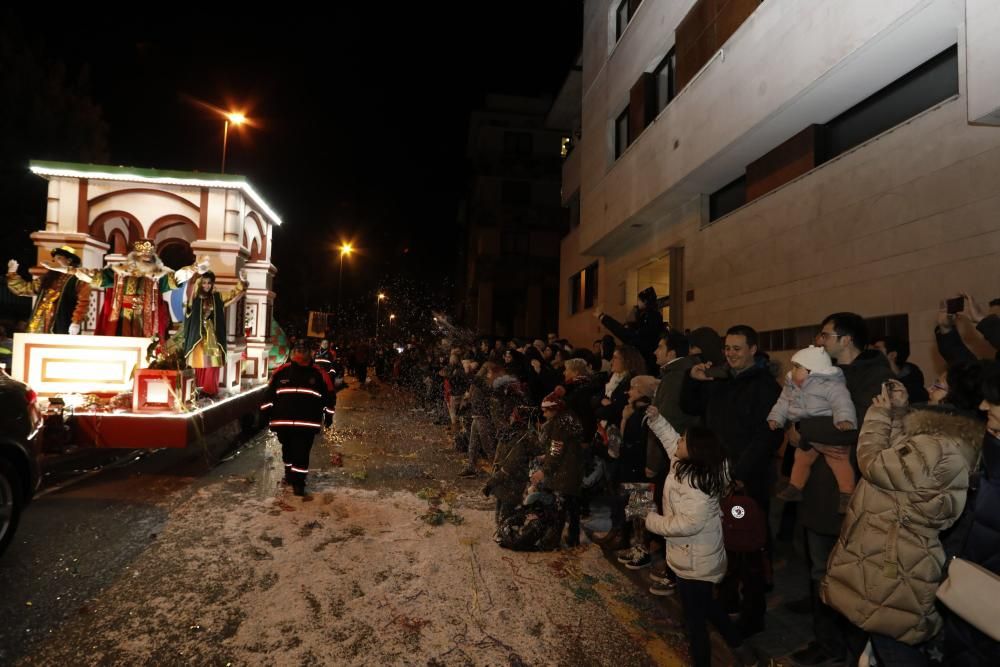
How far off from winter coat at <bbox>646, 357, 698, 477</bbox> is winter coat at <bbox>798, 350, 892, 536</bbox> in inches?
44.4

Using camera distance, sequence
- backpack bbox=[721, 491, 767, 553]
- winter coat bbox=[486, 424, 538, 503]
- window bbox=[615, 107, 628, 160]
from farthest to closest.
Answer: window bbox=[615, 107, 628, 160] < winter coat bbox=[486, 424, 538, 503] < backpack bbox=[721, 491, 767, 553]

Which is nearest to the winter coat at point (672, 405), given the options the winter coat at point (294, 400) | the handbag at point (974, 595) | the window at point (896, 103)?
the handbag at point (974, 595)

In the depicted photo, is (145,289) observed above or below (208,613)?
above

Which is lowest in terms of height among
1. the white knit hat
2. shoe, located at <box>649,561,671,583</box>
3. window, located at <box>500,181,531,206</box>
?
shoe, located at <box>649,561,671,583</box>

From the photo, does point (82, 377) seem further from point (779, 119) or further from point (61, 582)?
point (779, 119)

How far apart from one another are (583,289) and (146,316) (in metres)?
13.3

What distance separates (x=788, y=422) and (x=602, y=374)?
303cm

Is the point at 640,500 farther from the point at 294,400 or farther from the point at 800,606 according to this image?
the point at 294,400

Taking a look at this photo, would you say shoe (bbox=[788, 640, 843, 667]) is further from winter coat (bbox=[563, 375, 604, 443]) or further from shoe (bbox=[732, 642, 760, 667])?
winter coat (bbox=[563, 375, 604, 443])

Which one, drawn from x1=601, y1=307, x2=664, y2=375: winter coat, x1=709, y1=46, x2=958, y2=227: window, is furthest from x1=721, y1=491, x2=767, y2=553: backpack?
x1=709, y1=46, x2=958, y2=227: window

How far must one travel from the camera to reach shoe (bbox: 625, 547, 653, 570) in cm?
490

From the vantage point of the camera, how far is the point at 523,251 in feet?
115

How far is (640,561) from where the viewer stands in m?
4.91

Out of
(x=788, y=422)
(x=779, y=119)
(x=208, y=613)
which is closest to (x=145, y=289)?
(x=208, y=613)
